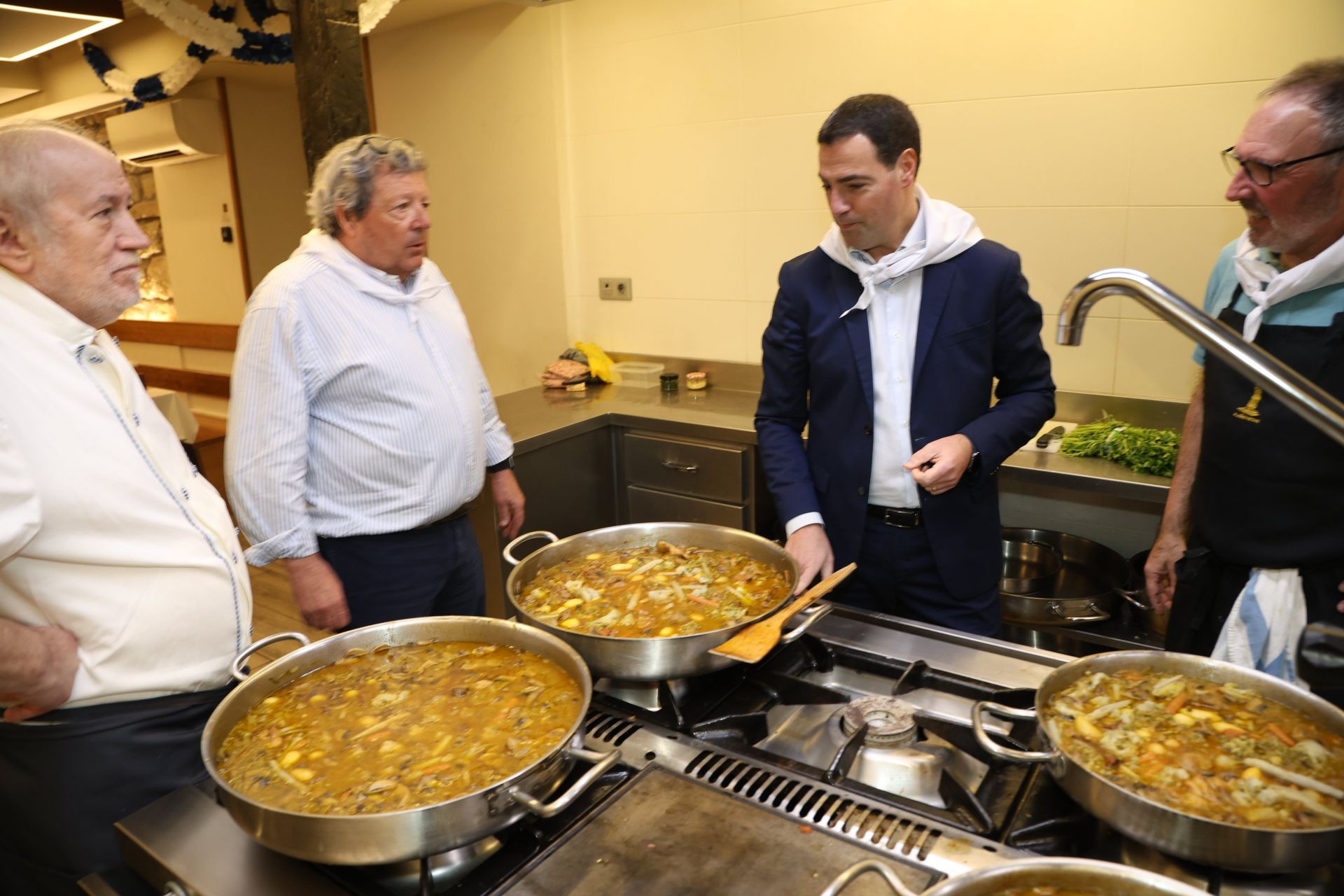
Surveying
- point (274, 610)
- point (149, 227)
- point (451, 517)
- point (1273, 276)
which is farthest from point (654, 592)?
point (149, 227)

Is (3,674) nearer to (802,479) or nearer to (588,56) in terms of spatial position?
(802,479)

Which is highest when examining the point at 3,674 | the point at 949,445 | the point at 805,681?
the point at 949,445

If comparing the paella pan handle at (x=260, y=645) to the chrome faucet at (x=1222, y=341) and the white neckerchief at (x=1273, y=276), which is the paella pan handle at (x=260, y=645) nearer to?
the chrome faucet at (x=1222, y=341)

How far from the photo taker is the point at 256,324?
6.64 feet

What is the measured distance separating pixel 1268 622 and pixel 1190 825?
38.0 inches

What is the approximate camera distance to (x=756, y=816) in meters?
1.02

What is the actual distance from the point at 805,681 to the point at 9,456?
115cm

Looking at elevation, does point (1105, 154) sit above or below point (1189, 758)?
above

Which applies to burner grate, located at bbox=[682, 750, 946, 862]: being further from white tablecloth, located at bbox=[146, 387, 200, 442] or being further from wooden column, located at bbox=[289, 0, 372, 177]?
white tablecloth, located at bbox=[146, 387, 200, 442]

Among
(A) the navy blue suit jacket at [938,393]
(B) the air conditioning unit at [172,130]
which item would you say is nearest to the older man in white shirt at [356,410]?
(A) the navy blue suit jacket at [938,393]

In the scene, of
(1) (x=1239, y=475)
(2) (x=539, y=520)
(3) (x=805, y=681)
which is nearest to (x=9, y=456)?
(3) (x=805, y=681)

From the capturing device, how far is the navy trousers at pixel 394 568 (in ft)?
7.18

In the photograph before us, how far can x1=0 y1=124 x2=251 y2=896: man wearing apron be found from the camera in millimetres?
1278

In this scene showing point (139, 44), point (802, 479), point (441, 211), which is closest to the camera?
point (802, 479)
